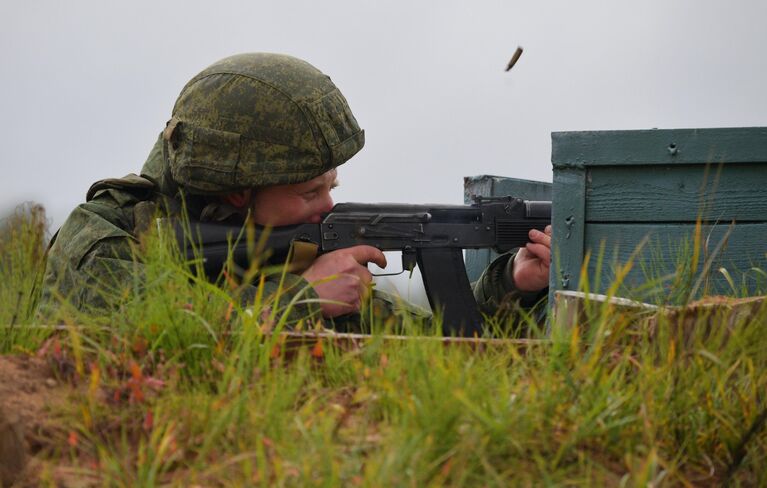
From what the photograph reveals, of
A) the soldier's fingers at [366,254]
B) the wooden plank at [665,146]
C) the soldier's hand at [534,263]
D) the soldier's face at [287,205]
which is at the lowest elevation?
the soldier's hand at [534,263]

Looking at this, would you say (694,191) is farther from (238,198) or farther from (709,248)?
(238,198)

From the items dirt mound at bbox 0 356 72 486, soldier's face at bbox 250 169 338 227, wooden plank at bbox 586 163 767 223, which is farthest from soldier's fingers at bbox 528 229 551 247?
dirt mound at bbox 0 356 72 486

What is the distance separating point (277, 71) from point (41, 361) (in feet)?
7.23

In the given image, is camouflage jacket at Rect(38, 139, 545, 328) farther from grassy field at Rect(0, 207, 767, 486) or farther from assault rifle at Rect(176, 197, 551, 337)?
grassy field at Rect(0, 207, 767, 486)

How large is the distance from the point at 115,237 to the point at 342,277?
100 centimetres

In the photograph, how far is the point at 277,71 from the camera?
4379 mm

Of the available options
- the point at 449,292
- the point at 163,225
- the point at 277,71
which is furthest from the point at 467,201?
the point at 163,225

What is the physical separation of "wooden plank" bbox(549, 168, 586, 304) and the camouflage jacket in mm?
348

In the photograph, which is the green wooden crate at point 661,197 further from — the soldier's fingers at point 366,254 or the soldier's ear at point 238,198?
the soldier's ear at point 238,198

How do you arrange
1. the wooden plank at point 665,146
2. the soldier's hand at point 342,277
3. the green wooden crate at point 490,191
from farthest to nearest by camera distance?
the green wooden crate at point 490,191, the soldier's hand at point 342,277, the wooden plank at point 665,146

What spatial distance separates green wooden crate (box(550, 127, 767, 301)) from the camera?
4035 mm

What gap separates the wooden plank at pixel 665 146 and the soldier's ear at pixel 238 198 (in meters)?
1.42

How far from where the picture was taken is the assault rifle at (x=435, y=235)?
14.2ft

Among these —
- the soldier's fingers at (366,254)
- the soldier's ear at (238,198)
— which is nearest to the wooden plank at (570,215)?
the soldier's fingers at (366,254)
